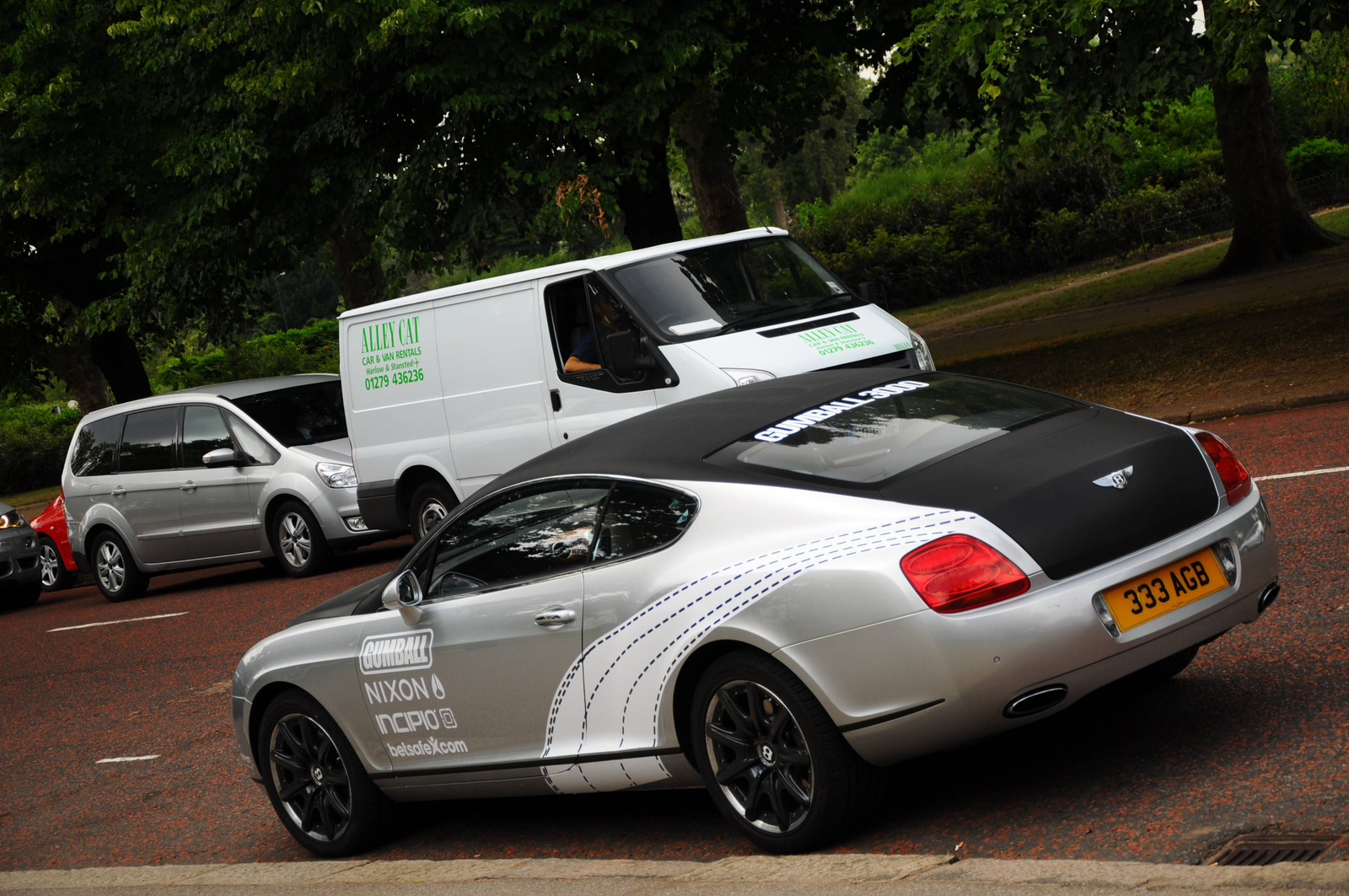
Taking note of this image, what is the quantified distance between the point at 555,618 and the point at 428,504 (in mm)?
7688

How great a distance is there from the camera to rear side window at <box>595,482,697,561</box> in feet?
16.6

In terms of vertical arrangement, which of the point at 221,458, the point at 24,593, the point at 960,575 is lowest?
the point at 24,593

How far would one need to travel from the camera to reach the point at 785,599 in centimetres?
462

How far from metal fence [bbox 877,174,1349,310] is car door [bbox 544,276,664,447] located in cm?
2223

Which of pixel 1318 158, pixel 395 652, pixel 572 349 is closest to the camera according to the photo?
pixel 395 652

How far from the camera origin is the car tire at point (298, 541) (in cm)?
1426

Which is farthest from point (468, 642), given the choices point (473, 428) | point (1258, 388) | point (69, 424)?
point (69, 424)

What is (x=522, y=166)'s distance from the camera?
1716cm

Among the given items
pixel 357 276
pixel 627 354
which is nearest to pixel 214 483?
pixel 627 354

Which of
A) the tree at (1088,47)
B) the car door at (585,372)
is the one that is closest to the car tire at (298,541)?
the car door at (585,372)

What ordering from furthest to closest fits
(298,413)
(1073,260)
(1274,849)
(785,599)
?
1. (1073,260)
2. (298,413)
3. (785,599)
4. (1274,849)

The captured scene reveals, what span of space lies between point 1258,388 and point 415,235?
9817mm

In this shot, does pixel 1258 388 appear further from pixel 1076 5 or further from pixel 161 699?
pixel 161 699

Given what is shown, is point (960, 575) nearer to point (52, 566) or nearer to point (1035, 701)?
point (1035, 701)
